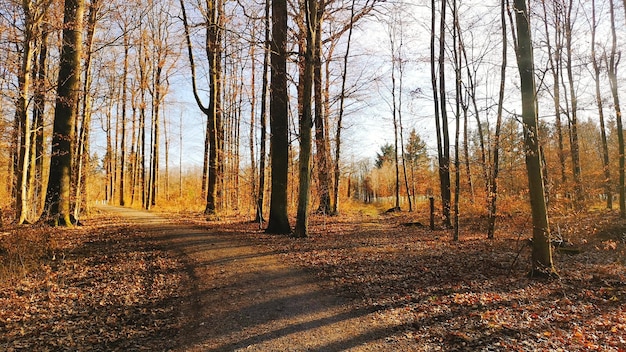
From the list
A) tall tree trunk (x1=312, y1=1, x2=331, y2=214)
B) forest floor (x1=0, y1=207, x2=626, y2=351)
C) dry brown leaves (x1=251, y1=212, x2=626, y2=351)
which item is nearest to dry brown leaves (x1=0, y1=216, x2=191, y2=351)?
forest floor (x1=0, y1=207, x2=626, y2=351)

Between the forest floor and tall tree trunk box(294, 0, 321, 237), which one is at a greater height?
tall tree trunk box(294, 0, 321, 237)

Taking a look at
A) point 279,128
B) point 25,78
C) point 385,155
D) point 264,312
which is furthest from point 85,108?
point 385,155

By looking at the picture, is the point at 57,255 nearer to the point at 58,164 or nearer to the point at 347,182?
the point at 58,164

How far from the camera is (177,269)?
702 cm

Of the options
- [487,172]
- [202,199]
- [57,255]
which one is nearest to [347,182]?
[202,199]

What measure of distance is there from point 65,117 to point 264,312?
38.3 feet

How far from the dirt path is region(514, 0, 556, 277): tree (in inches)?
172

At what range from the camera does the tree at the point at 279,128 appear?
11.3m

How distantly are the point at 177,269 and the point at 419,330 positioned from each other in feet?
16.1

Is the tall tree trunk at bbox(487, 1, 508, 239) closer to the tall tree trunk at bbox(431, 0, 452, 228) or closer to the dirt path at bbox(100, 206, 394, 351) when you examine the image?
the tall tree trunk at bbox(431, 0, 452, 228)

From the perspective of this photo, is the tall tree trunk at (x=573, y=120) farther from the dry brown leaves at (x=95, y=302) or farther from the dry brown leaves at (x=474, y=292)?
the dry brown leaves at (x=95, y=302)

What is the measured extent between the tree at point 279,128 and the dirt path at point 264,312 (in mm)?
3259

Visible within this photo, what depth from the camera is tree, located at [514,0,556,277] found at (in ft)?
22.4

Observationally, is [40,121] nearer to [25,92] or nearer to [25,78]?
[25,78]
